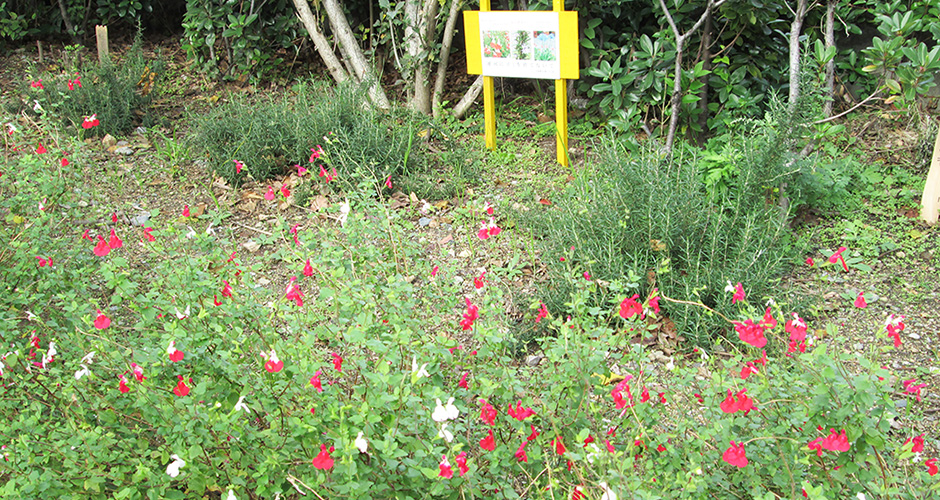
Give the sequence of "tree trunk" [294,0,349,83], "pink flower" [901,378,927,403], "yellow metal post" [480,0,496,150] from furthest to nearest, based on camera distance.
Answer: "tree trunk" [294,0,349,83]
"yellow metal post" [480,0,496,150]
"pink flower" [901,378,927,403]

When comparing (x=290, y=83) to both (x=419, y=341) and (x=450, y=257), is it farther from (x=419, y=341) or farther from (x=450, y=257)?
(x=419, y=341)

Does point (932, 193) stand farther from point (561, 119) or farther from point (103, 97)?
point (103, 97)

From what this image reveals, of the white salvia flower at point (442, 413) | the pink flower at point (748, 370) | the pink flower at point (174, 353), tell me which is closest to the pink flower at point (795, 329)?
the pink flower at point (748, 370)

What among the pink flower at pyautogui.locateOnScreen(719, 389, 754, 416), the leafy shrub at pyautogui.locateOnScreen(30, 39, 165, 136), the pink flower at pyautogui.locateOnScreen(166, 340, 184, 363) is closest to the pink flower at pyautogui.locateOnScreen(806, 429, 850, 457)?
the pink flower at pyautogui.locateOnScreen(719, 389, 754, 416)

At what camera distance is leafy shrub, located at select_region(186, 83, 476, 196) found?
414cm

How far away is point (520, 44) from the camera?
14.2ft

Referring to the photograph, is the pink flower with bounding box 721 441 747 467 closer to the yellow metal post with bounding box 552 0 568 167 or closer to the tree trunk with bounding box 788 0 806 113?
the tree trunk with bounding box 788 0 806 113

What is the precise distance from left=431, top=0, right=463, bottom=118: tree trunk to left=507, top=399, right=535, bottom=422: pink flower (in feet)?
11.3

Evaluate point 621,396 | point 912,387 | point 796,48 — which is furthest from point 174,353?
point 796,48

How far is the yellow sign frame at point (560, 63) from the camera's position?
13.4 ft

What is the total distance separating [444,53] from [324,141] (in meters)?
1.27

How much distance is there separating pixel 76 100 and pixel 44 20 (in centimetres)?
252

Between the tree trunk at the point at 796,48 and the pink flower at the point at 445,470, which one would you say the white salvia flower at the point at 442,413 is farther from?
the tree trunk at the point at 796,48

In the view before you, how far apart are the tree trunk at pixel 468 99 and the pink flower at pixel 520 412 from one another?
3.64 m
